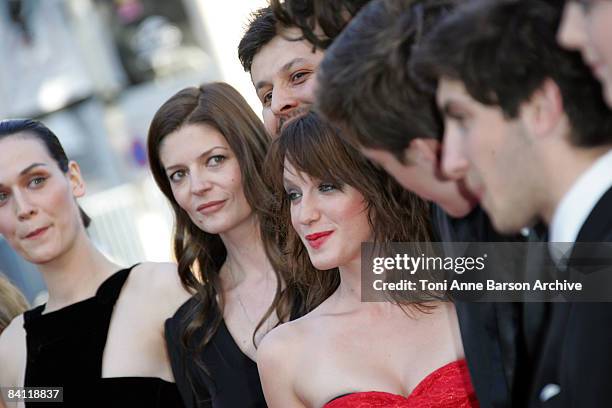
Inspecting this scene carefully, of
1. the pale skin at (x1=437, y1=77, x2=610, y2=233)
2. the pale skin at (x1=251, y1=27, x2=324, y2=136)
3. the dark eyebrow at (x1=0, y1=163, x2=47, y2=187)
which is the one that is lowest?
the pale skin at (x1=437, y1=77, x2=610, y2=233)

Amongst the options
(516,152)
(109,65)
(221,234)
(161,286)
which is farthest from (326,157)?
(109,65)

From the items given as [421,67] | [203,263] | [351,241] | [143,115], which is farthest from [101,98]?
[421,67]

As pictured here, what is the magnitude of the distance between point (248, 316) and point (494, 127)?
2058 millimetres

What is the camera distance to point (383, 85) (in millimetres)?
1941

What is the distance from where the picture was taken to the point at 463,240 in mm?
2373

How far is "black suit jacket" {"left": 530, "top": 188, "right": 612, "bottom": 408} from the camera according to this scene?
65.7 inches

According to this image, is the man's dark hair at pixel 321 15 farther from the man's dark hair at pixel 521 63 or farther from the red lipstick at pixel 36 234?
the red lipstick at pixel 36 234

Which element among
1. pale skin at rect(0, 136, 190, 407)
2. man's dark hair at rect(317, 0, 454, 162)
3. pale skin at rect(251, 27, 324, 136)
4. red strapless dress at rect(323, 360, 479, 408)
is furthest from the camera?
pale skin at rect(0, 136, 190, 407)

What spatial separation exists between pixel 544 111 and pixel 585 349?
437mm

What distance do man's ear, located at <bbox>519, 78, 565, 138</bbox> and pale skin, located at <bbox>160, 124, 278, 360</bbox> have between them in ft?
6.52

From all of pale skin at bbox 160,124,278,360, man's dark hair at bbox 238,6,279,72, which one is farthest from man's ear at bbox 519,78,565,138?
pale skin at bbox 160,124,278,360

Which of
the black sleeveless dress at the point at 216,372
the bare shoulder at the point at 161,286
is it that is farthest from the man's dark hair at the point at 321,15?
the bare shoulder at the point at 161,286

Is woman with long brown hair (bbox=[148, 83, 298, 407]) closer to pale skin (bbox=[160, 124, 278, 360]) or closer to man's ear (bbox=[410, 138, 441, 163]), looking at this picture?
pale skin (bbox=[160, 124, 278, 360])

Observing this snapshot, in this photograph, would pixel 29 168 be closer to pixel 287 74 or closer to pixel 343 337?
pixel 287 74
